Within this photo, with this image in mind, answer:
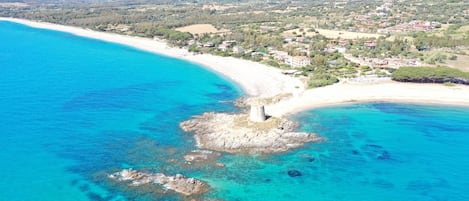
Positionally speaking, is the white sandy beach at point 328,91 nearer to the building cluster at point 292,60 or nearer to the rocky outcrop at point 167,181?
the building cluster at point 292,60

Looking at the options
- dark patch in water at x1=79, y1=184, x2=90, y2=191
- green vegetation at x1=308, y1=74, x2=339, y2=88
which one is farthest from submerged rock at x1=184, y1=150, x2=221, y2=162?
green vegetation at x1=308, y1=74, x2=339, y2=88

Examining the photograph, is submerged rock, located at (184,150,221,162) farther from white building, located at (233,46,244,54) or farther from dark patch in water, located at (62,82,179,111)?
white building, located at (233,46,244,54)

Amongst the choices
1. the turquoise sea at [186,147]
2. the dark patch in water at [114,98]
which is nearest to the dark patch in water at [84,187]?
the turquoise sea at [186,147]

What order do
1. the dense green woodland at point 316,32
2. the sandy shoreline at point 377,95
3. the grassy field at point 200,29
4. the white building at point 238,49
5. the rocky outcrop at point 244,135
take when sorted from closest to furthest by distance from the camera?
the rocky outcrop at point 244,135, the sandy shoreline at point 377,95, the dense green woodland at point 316,32, the white building at point 238,49, the grassy field at point 200,29

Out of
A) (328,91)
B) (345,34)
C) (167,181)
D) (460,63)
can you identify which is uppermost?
(345,34)

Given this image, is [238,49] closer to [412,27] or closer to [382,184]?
[412,27]

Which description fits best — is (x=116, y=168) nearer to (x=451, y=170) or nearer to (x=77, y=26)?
(x=451, y=170)

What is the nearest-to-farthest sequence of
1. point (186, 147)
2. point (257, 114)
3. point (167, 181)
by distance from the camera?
point (167, 181) → point (186, 147) → point (257, 114)

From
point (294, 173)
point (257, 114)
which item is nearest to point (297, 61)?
point (257, 114)
